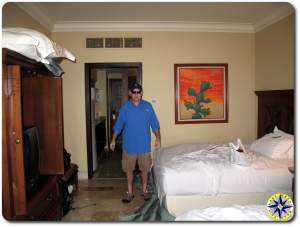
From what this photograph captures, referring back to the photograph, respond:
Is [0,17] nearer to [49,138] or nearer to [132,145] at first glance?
[49,138]

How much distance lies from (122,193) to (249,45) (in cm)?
288

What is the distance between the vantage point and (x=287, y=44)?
3.06m

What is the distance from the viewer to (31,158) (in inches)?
72.1

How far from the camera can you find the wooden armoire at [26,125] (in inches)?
55.5

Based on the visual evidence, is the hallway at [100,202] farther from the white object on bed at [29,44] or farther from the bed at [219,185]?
the white object on bed at [29,44]

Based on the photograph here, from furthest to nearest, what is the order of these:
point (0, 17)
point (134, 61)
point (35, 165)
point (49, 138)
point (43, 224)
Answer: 1. point (134, 61)
2. point (49, 138)
3. point (35, 165)
4. point (0, 17)
5. point (43, 224)

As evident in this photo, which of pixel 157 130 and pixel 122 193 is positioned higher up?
pixel 157 130

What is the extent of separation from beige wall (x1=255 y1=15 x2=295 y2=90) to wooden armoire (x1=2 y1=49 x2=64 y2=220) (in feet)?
8.46

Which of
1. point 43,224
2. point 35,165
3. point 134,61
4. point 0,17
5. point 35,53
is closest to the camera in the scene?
point 43,224

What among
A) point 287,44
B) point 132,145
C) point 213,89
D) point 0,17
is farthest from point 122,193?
point 287,44

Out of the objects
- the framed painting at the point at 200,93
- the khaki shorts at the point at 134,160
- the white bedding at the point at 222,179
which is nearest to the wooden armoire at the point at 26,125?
the khaki shorts at the point at 134,160

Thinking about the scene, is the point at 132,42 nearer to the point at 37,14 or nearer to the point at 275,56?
the point at 37,14

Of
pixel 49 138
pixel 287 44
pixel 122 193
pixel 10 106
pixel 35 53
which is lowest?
pixel 122 193

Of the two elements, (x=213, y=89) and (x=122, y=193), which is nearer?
(x=122, y=193)
